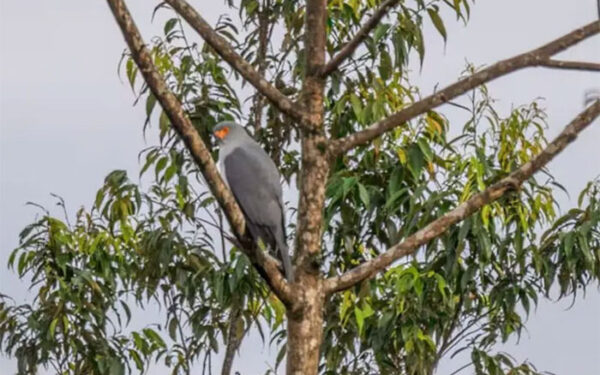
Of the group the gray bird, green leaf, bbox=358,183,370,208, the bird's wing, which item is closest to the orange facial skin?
the gray bird

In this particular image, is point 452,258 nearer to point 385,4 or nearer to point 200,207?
point 200,207

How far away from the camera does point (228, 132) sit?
15.0 feet

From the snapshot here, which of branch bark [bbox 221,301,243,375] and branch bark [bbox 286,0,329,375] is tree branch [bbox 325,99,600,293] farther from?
branch bark [bbox 221,301,243,375]

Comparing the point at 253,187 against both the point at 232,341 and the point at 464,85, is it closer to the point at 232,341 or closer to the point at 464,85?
the point at 464,85

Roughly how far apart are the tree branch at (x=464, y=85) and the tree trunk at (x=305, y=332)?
363mm

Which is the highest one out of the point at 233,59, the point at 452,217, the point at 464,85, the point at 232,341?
the point at 232,341

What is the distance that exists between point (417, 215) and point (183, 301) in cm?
114

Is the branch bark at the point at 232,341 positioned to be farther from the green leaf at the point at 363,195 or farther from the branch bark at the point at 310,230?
the branch bark at the point at 310,230

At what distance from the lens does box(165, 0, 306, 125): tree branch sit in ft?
11.2

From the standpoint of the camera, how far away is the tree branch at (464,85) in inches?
134

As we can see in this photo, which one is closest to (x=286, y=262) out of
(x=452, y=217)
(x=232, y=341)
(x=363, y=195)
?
(x=452, y=217)

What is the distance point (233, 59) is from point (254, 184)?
2.48ft

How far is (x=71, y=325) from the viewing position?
5262mm

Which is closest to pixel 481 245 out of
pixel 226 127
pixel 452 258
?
pixel 452 258
